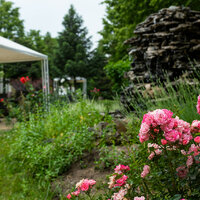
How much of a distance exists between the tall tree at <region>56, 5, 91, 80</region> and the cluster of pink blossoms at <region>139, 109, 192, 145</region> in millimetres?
18790

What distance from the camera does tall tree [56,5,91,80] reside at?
1997 centimetres

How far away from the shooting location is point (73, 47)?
21.0 meters

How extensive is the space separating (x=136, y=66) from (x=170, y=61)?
3.37 feet

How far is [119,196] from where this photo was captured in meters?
1.23

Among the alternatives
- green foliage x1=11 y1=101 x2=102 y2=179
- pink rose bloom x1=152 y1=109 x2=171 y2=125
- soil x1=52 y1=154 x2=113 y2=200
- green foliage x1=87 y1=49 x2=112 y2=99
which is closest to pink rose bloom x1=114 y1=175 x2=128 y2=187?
pink rose bloom x1=152 y1=109 x2=171 y2=125

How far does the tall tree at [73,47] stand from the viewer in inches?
786

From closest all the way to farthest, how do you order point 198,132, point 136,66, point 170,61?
point 198,132, point 170,61, point 136,66

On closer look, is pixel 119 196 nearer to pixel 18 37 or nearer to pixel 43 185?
pixel 43 185

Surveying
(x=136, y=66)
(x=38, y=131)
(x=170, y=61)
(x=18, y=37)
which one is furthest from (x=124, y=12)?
(x=18, y=37)

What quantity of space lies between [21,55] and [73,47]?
42.9 feet

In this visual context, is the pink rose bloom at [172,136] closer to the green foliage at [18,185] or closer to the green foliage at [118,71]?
the green foliage at [18,185]

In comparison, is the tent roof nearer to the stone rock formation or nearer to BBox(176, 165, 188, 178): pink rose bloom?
the stone rock formation

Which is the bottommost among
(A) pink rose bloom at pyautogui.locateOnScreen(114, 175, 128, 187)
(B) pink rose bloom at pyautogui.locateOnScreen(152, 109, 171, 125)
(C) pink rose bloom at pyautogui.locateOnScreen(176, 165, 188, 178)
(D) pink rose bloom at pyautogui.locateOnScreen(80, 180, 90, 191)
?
(D) pink rose bloom at pyautogui.locateOnScreen(80, 180, 90, 191)

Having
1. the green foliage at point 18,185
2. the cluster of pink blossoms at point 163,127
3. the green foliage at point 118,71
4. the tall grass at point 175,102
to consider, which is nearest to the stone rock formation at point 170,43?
the tall grass at point 175,102
